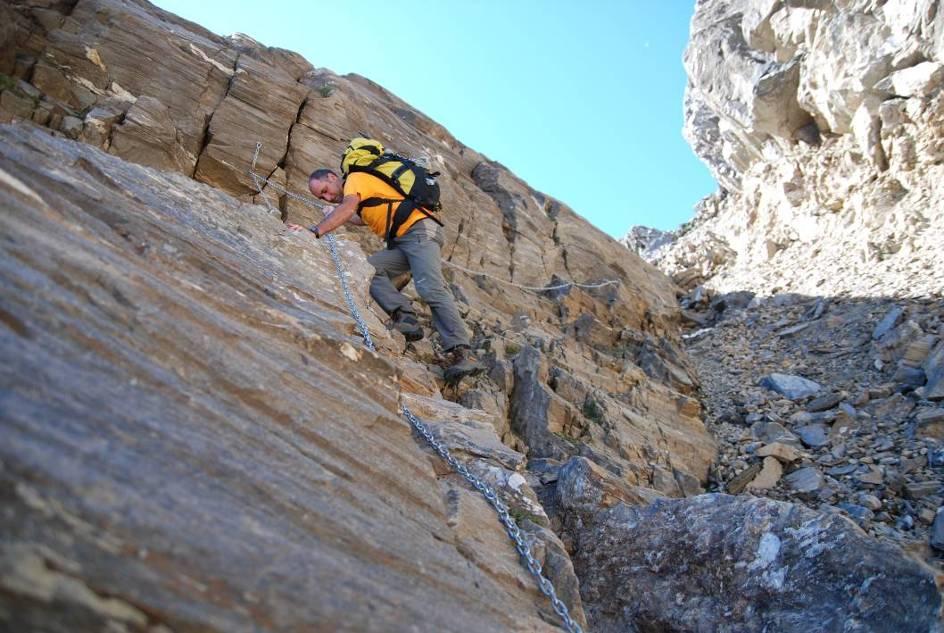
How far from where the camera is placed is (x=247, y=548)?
283cm

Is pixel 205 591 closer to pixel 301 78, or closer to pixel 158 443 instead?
pixel 158 443

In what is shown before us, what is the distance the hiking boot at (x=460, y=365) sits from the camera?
947 cm

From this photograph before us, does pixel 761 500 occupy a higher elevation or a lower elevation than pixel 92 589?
higher

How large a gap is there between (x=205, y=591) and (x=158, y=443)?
0.80 metres

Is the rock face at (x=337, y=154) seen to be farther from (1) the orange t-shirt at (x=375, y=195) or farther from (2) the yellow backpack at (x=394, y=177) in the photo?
(2) the yellow backpack at (x=394, y=177)

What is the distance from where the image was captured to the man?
8.28 metres

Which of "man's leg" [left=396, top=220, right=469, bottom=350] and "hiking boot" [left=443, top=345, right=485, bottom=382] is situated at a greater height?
"man's leg" [left=396, top=220, right=469, bottom=350]

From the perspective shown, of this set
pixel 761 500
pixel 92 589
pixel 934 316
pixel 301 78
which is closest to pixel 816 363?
pixel 934 316

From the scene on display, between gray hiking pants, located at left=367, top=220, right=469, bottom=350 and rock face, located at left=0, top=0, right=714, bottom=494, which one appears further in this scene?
rock face, located at left=0, top=0, right=714, bottom=494

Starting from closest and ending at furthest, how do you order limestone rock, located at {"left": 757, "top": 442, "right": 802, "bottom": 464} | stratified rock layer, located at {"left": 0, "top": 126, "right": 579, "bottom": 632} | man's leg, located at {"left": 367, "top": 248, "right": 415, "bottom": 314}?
1. stratified rock layer, located at {"left": 0, "top": 126, "right": 579, "bottom": 632}
2. man's leg, located at {"left": 367, "top": 248, "right": 415, "bottom": 314}
3. limestone rock, located at {"left": 757, "top": 442, "right": 802, "bottom": 464}

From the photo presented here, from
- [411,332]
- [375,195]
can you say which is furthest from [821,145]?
[375,195]

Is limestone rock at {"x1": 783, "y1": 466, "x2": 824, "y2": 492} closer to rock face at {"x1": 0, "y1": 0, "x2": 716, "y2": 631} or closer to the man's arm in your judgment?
rock face at {"x1": 0, "y1": 0, "x2": 716, "y2": 631}

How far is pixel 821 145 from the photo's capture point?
27.3m

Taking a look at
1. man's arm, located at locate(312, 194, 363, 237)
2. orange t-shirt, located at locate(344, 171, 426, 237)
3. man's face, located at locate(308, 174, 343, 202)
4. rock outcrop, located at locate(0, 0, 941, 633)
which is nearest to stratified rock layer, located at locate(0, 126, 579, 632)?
rock outcrop, located at locate(0, 0, 941, 633)
